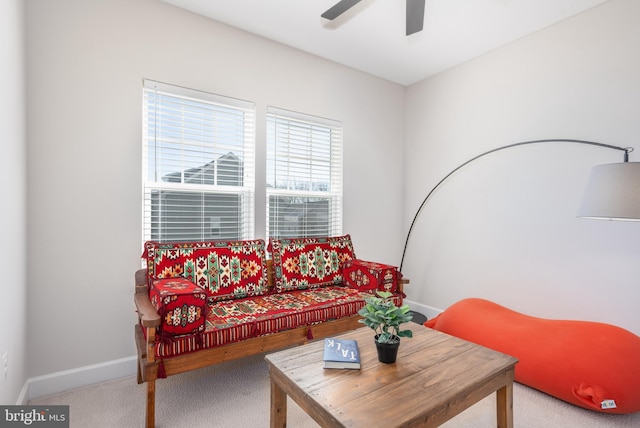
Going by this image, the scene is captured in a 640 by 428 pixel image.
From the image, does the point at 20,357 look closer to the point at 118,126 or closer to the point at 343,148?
the point at 118,126

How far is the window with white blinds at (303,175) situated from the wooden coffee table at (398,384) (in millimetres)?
1728

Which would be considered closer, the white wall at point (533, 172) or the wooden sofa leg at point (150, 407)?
the wooden sofa leg at point (150, 407)

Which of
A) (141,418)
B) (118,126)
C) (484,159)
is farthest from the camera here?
(484,159)

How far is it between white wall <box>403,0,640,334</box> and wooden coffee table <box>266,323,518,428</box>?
1601mm

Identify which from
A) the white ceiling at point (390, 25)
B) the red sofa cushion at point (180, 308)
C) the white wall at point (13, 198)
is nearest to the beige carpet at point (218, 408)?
the white wall at point (13, 198)

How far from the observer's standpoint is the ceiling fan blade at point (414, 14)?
1924 millimetres

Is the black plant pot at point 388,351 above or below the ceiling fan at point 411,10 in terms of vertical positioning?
below

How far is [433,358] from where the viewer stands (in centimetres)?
155

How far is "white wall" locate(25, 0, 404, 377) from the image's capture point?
6.88ft

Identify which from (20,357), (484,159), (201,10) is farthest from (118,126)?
(484,159)

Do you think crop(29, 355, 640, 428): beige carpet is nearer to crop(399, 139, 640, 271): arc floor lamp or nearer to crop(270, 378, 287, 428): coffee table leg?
crop(270, 378, 287, 428): coffee table leg

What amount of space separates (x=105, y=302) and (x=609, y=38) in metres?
4.38

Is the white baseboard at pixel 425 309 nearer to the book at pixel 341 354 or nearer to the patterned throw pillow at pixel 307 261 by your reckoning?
the patterned throw pillow at pixel 307 261

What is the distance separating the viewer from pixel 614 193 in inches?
73.9
